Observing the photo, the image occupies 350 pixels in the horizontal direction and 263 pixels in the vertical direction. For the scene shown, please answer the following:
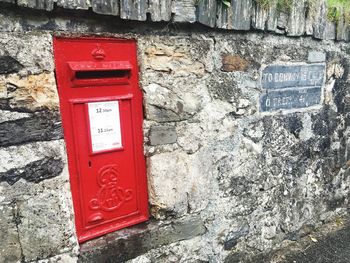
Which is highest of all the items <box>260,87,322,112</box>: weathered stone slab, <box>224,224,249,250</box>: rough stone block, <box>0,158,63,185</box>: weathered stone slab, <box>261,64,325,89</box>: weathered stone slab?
<box>261,64,325,89</box>: weathered stone slab

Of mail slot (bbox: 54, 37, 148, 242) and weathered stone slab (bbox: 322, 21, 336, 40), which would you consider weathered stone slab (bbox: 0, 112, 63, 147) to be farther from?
weathered stone slab (bbox: 322, 21, 336, 40)

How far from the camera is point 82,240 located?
2004 millimetres

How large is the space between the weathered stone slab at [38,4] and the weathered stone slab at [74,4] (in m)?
0.04

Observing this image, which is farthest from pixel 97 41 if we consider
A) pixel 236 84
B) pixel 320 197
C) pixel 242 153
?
pixel 320 197

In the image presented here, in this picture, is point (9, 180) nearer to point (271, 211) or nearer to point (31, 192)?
point (31, 192)

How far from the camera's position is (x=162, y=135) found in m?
2.19

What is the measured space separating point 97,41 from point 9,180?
850mm

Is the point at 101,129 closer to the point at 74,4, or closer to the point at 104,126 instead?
the point at 104,126

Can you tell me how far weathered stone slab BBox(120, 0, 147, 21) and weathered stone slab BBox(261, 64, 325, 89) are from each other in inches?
44.3

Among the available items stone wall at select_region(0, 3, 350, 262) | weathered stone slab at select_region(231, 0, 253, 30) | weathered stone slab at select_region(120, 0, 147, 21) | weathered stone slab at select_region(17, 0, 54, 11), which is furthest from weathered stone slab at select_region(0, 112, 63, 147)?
weathered stone slab at select_region(231, 0, 253, 30)

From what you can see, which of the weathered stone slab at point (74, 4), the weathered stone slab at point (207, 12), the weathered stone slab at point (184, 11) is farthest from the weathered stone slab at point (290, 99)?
the weathered stone slab at point (74, 4)

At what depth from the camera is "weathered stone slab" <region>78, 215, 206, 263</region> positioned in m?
2.02

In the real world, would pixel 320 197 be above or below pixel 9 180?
below

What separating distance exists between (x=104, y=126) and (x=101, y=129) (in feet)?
A: 0.08
